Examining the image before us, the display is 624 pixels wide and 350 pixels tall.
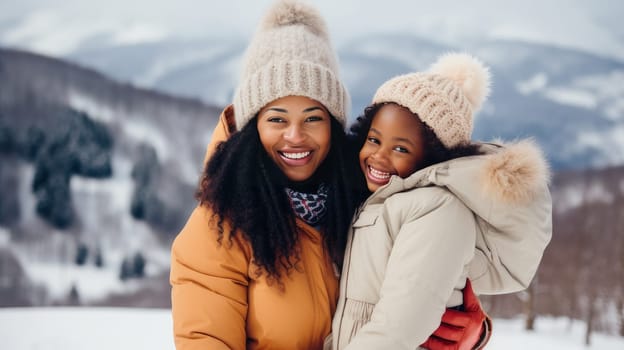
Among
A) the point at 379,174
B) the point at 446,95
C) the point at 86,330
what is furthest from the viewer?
the point at 86,330

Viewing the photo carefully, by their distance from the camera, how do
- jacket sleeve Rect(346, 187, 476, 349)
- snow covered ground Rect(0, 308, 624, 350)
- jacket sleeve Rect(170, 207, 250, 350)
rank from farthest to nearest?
snow covered ground Rect(0, 308, 624, 350) → jacket sleeve Rect(170, 207, 250, 350) → jacket sleeve Rect(346, 187, 476, 349)

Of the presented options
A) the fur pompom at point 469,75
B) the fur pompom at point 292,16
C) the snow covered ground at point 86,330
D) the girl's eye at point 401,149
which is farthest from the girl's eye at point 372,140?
the snow covered ground at point 86,330

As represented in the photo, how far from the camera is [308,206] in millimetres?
2738

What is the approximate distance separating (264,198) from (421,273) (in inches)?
33.2

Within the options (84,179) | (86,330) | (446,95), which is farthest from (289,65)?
(84,179)

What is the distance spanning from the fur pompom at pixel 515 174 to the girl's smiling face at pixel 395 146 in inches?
15.1

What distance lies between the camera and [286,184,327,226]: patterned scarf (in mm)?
2730

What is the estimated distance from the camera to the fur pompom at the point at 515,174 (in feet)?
7.42

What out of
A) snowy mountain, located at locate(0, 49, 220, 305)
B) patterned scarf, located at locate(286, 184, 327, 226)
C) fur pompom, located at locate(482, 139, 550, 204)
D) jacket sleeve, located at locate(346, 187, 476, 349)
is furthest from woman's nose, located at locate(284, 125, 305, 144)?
snowy mountain, located at locate(0, 49, 220, 305)

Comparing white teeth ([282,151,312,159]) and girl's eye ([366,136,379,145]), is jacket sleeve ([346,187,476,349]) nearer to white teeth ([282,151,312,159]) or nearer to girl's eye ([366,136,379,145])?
girl's eye ([366,136,379,145])

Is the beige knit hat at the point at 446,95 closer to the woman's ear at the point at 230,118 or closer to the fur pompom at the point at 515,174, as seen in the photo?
the fur pompom at the point at 515,174

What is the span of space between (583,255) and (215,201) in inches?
1429

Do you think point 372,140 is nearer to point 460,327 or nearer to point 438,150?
point 438,150

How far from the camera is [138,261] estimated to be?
233ft
